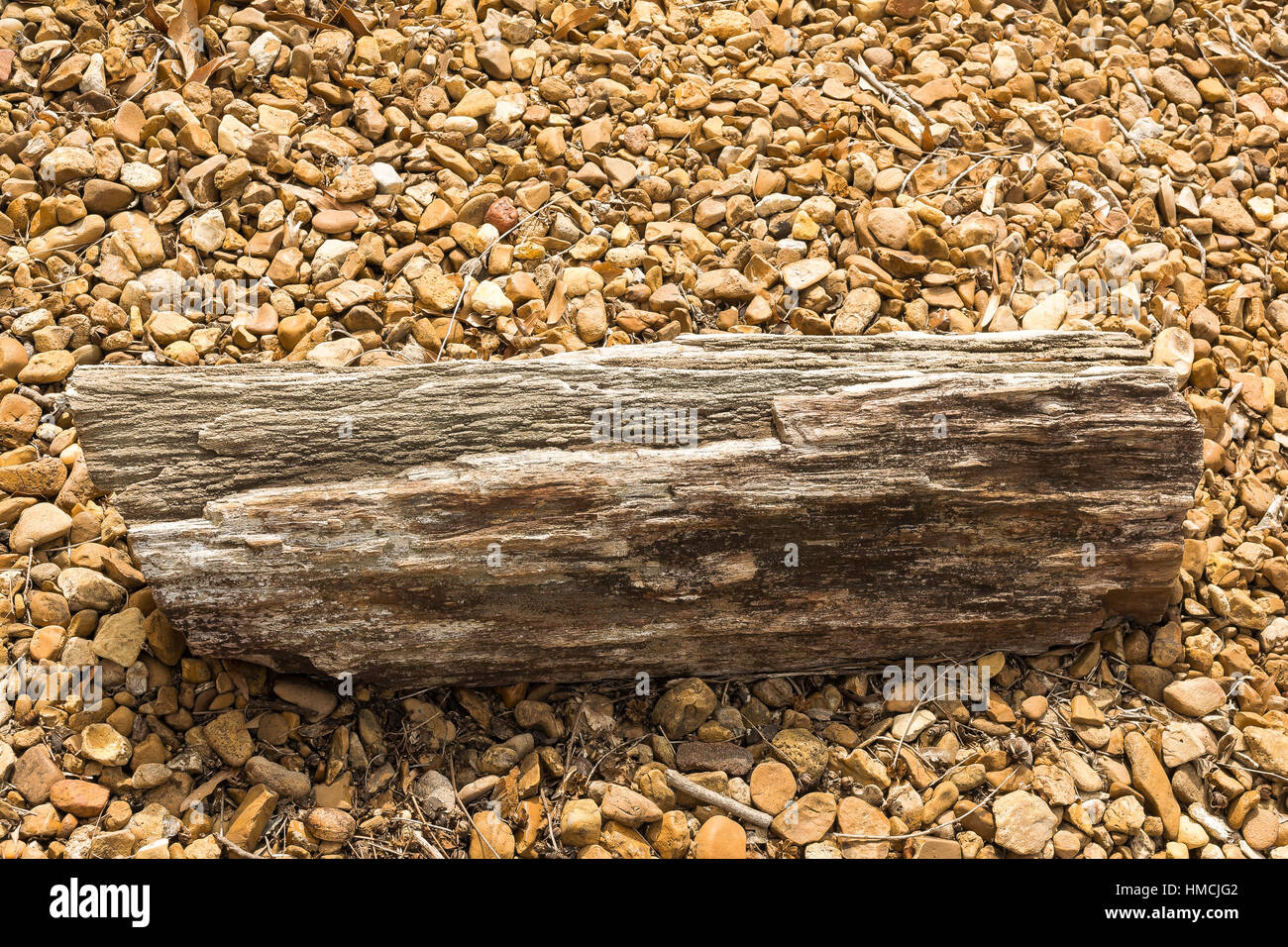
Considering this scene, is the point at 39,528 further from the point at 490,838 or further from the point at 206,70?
the point at 206,70

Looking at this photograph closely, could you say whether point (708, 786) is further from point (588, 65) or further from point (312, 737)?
point (588, 65)

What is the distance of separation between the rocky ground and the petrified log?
0.33 m

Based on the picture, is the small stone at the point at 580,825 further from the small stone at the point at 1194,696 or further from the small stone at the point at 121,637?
the small stone at the point at 1194,696

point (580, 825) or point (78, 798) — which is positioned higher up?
point (78, 798)

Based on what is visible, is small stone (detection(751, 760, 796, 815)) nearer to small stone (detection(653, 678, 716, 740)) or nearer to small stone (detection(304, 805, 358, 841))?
small stone (detection(653, 678, 716, 740))

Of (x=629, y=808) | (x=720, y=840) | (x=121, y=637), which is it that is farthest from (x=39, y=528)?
(x=720, y=840)

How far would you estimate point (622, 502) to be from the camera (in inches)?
102

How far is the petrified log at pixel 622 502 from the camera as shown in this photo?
2564 millimetres

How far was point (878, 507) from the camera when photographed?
2.66 m

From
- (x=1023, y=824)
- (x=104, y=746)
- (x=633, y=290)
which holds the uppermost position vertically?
(x=633, y=290)

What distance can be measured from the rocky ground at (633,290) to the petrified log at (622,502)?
334 millimetres

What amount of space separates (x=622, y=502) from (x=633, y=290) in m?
1.46

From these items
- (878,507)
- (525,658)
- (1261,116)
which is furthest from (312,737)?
(1261,116)

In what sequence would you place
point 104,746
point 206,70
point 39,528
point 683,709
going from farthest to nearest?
1. point 206,70
2. point 39,528
3. point 683,709
4. point 104,746
